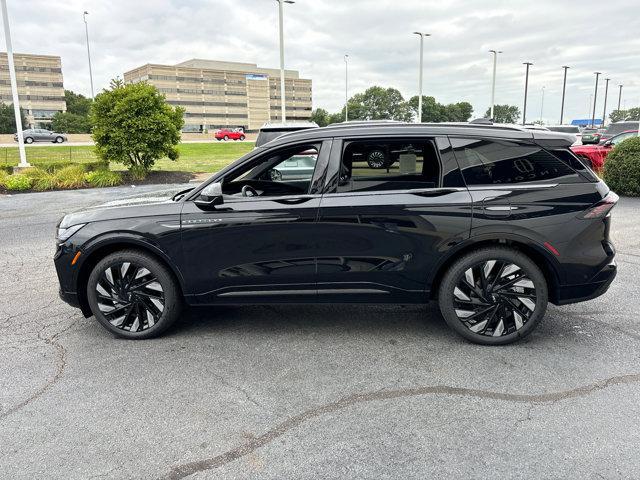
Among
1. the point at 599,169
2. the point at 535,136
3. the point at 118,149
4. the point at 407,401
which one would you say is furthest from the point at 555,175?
the point at 118,149

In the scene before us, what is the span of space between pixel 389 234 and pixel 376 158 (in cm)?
64

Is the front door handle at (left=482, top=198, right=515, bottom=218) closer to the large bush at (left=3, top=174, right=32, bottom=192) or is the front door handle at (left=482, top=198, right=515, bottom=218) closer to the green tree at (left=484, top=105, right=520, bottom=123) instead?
the large bush at (left=3, top=174, right=32, bottom=192)

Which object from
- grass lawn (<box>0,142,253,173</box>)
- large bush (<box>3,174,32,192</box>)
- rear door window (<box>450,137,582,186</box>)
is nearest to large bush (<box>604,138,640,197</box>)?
rear door window (<box>450,137,582,186</box>)

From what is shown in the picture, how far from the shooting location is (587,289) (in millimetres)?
3898

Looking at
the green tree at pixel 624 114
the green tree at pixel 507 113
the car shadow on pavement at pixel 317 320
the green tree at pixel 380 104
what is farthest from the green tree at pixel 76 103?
the green tree at pixel 624 114

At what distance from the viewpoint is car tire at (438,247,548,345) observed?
12.6ft

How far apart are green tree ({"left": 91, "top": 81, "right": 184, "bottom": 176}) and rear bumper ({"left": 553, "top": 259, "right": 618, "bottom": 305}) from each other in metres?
13.9

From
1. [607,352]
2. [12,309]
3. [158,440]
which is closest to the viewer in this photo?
[158,440]

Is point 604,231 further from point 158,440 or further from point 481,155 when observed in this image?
point 158,440

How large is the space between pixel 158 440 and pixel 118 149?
14.2 meters

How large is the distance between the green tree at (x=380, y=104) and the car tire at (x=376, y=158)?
111 metres

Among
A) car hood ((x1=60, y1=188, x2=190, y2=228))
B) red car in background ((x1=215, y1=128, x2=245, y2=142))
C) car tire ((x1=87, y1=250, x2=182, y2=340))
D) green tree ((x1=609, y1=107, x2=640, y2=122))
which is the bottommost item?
car tire ((x1=87, y1=250, x2=182, y2=340))

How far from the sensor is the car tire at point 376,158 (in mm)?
3965

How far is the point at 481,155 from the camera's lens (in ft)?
12.8
